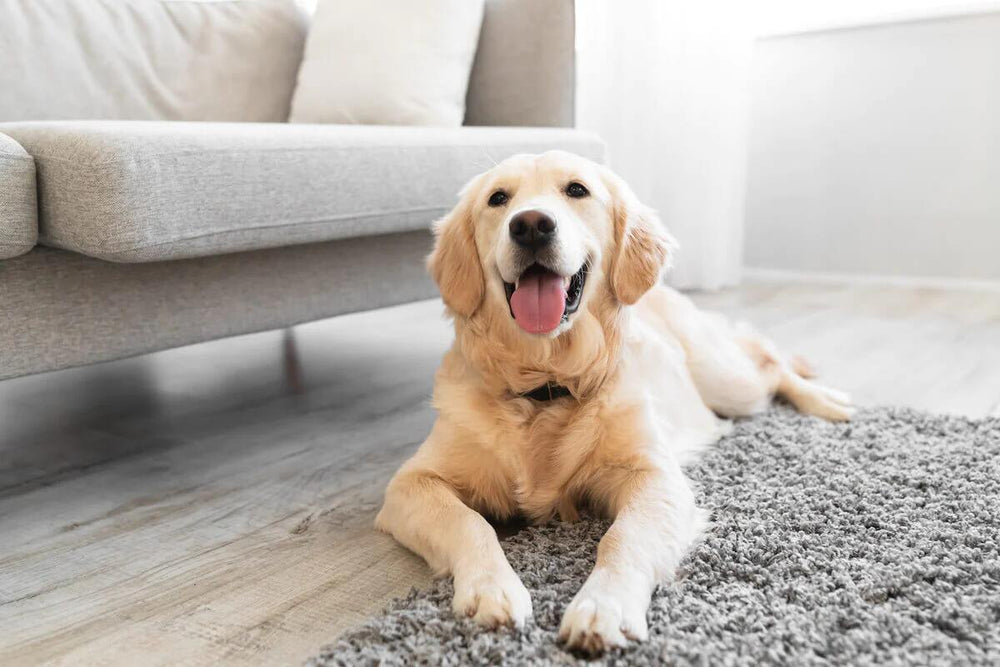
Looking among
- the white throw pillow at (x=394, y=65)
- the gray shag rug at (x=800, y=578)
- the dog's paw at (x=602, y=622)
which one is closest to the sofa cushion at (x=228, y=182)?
the white throw pillow at (x=394, y=65)

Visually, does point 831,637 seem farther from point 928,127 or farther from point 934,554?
point 928,127

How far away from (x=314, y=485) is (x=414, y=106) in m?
1.39

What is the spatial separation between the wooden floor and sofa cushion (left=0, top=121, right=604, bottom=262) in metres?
0.52

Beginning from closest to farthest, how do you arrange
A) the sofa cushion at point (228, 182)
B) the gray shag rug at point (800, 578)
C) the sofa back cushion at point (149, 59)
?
the gray shag rug at point (800, 578) → the sofa cushion at point (228, 182) → the sofa back cushion at point (149, 59)

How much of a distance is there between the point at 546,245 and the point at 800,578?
66 cm

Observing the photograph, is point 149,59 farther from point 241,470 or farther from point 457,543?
point 457,543

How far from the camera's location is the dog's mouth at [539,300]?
152 centimetres

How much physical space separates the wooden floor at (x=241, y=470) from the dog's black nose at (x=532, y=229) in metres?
0.58

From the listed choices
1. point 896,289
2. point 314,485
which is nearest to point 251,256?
point 314,485

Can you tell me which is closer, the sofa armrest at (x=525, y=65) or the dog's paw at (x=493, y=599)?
the dog's paw at (x=493, y=599)

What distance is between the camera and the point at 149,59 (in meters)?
2.92

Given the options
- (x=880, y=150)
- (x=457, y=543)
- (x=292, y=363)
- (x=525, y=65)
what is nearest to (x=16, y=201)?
(x=457, y=543)

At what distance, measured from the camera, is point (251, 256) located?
2037 mm

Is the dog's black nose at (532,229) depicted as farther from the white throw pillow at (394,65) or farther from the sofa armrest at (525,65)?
the sofa armrest at (525,65)
